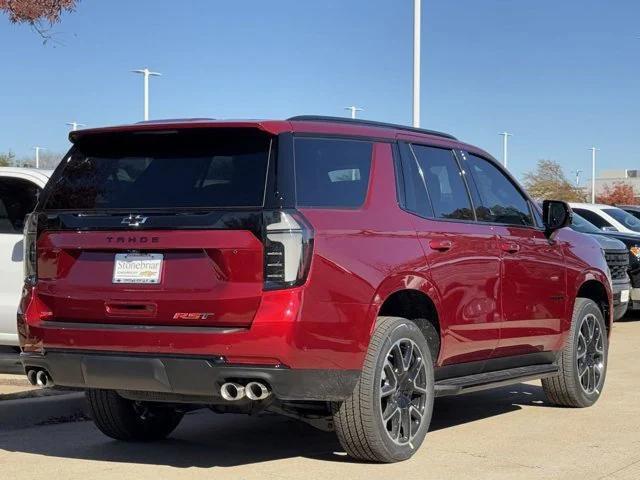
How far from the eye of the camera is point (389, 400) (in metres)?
6.22

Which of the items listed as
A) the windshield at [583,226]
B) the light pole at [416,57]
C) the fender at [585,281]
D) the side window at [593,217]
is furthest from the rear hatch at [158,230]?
the light pole at [416,57]

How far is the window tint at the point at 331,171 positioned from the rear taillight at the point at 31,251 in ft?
5.30

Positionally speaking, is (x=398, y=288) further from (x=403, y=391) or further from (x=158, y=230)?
(x=158, y=230)

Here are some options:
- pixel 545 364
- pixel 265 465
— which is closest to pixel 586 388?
pixel 545 364

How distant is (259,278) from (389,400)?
1.23 m

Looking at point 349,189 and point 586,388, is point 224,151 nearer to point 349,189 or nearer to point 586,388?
point 349,189

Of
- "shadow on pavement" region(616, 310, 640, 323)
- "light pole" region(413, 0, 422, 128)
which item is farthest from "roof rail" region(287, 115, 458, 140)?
"light pole" region(413, 0, 422, 128)

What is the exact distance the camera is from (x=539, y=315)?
25.7 ft

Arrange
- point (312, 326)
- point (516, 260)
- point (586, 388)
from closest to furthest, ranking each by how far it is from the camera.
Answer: point (312, 326) → point (516, 260) → point (586, 388)

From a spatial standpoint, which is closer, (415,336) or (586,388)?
(415,336)

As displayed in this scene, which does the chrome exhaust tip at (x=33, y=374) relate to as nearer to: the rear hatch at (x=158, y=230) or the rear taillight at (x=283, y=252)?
the rear hatch at (x=158, y=230)

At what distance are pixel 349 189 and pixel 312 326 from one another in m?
0.96

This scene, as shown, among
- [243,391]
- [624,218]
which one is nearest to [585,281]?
[243,391]

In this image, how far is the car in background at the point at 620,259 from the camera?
13.4 metres
